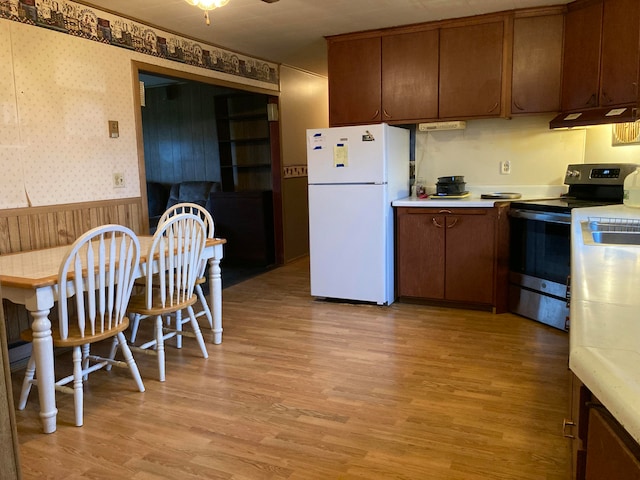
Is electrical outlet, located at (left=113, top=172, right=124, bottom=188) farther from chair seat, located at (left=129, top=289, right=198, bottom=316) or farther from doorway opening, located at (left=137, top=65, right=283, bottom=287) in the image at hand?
doorway opening, located at (left=137, top=65, right=283, bottom=287)

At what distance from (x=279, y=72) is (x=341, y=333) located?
334cm

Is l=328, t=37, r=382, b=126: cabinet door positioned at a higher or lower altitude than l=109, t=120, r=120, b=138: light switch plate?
higher

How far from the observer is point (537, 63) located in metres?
3.77

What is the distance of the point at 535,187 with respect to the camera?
409cm

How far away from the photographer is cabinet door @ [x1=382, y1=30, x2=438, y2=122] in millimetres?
4086

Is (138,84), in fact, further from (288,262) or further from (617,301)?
(617,301)

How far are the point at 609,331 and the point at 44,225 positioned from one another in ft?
10.5

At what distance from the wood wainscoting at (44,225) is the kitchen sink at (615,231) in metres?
3.04

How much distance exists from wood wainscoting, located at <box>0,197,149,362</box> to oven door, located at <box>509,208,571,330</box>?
9.46 ft

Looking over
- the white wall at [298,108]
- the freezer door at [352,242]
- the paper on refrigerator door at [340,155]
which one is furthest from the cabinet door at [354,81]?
the white wall at [298,108]

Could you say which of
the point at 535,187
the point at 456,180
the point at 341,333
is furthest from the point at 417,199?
the point at 341,333

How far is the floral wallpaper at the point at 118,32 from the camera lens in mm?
3065

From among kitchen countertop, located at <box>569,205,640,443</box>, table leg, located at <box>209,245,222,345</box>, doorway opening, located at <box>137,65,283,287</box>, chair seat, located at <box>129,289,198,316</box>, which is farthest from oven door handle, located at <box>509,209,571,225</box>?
doorway opening, located at <box>137,65,283,287</box>

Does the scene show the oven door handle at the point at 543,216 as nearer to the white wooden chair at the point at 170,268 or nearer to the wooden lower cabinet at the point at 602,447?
the white wooden chair at the point at 170,268
